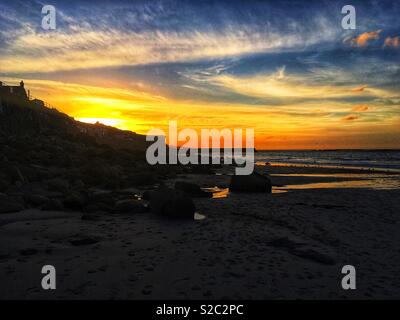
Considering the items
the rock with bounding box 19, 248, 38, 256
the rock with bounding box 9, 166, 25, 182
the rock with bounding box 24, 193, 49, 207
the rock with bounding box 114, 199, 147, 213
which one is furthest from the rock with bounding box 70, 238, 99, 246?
the rock with bounding box 9, 166, 25, 182

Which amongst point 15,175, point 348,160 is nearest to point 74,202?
point 15,175

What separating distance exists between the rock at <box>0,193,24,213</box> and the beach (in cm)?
44

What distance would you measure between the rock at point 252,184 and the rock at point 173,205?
25.5 ft

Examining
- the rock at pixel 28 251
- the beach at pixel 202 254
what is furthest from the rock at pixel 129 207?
the rock at pixel 28 251

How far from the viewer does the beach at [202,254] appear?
551 cm

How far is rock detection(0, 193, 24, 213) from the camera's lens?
10.6 meters

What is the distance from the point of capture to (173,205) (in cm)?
1132

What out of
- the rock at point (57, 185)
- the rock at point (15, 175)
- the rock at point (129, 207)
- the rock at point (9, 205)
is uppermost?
the rock at point (15, 175)

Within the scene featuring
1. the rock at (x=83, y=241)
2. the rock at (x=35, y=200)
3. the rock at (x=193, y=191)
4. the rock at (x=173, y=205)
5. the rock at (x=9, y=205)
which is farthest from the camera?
the rock at (x=193, y=191)

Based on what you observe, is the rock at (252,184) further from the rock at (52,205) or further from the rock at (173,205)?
the rock at (52,205)

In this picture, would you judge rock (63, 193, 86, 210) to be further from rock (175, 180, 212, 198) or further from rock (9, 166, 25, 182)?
rock (175, 180, 212, 198)
